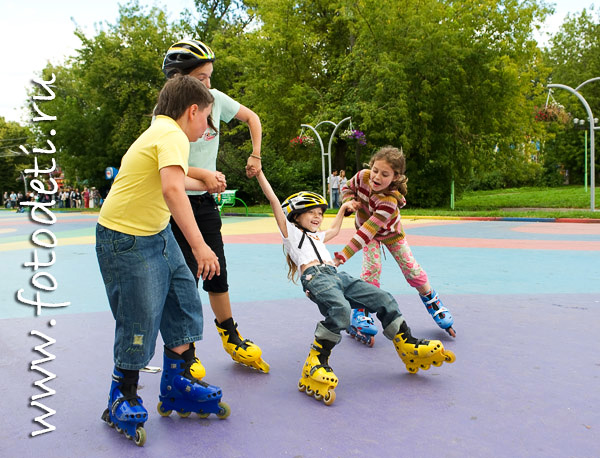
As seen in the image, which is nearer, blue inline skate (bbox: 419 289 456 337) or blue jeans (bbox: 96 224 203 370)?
blue jeans (bbox: 96 224 203 370)

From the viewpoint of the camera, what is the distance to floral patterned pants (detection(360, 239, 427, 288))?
435 cm

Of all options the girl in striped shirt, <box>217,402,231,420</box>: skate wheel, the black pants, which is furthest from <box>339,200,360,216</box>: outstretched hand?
<box>217,402,231,420</box>: skate wheel

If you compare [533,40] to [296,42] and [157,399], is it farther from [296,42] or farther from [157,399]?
[157,399]

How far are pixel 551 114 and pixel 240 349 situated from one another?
23.5 metres

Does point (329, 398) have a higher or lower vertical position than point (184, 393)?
lower

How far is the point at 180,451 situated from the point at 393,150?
8.00 ft

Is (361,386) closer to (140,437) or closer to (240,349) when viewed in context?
(240,349)

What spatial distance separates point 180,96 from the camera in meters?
2.74

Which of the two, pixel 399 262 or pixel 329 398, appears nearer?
pixel 329 398

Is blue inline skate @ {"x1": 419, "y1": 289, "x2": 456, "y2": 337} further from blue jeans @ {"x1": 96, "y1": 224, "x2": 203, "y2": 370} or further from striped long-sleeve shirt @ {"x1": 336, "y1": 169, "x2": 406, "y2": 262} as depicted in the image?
blue jeans @ {"x1": 96, "y1": 224, "x2": 203, "y2": 370}

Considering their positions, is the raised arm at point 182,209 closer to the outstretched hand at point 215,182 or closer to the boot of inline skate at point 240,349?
the outstretched hand at point 215,182

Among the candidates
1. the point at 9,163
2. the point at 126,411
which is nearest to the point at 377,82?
the point at 126,411

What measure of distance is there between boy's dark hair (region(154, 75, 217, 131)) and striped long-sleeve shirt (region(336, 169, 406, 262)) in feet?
4.51

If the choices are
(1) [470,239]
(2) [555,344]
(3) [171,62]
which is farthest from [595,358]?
(1) [470,239]
